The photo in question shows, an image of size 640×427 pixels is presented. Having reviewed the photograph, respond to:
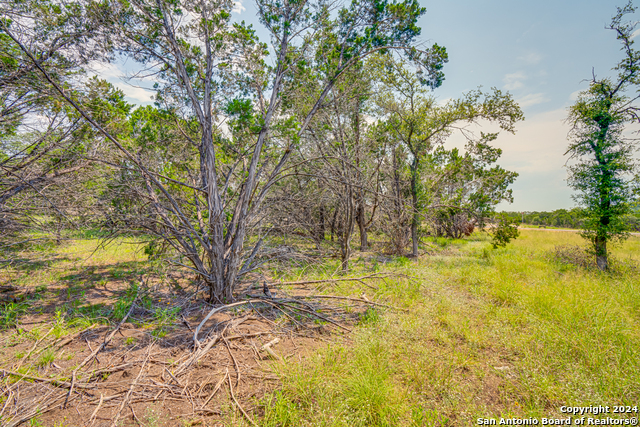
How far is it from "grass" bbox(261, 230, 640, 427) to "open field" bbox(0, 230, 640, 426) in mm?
16

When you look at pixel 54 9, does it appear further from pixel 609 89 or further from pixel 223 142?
pixel 609 89

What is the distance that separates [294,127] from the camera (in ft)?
13.5

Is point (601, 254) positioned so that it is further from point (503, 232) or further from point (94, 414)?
point (94, 414)

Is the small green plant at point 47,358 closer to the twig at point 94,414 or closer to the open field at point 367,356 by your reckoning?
the open field at point 367,356

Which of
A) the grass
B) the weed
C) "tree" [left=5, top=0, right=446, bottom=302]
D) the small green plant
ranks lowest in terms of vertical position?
the grass

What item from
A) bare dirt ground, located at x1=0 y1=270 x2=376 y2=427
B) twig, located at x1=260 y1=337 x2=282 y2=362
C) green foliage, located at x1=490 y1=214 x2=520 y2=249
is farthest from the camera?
green foliage, located at x1=490 y1=214 x2=520 y2=249

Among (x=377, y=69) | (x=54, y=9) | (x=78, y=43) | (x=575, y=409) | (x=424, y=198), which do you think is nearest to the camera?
(x=575, y=409)

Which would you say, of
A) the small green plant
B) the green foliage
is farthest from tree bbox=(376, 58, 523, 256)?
the small green plant

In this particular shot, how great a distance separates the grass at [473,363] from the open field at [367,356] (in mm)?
16

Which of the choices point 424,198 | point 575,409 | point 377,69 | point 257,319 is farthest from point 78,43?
point 424,198

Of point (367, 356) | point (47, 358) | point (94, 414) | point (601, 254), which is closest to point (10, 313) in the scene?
point (47, 358)

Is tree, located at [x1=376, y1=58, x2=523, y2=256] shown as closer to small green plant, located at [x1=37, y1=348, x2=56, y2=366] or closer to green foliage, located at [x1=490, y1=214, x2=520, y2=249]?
green foliage, located at [x1=490, y1=214, x2=520, y2=249]

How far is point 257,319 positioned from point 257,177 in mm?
2481

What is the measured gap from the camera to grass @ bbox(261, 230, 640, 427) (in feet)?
7.47
